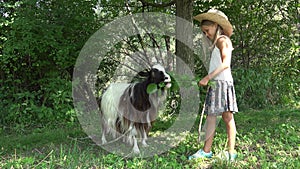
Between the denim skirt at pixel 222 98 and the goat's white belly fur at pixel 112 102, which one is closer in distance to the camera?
the denim skirt at pixel 222 98

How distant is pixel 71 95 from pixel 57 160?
3245 millimetres

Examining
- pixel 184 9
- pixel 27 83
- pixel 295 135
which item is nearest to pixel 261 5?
pixel 184 9

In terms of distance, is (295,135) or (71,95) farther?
(71,95)

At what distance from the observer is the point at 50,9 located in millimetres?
6719

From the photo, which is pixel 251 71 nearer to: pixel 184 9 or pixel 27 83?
pixel 184 9

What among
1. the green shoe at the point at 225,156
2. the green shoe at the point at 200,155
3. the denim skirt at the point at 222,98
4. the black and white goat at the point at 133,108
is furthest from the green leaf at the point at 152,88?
the green shoe at the point at 225,156

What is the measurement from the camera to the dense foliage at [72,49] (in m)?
6.45

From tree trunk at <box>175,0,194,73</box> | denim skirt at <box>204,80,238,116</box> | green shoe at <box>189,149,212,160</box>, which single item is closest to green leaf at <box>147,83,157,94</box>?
denim skirt at <box>204,80,238,116</box>

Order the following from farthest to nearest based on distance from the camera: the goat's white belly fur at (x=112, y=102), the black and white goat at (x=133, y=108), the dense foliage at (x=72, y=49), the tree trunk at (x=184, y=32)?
the tree trunk at (x=184, y=32)
the dense foliage at (x=72, y=49)
the goat's white belly fur at (x=112, y=102)
the black and white goat at (x=133, y=108)

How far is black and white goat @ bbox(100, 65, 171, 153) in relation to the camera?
14.2 ft

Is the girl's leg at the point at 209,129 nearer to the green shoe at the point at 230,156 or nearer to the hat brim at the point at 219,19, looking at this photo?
the green shoe at the point at 230,156

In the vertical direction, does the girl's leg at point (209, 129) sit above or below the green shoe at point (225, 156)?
above

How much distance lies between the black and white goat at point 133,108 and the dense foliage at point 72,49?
2.31m

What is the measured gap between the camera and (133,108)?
4.47 meters
